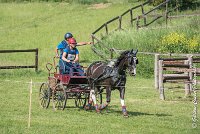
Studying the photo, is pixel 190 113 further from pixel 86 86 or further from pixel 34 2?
pixel 34 2

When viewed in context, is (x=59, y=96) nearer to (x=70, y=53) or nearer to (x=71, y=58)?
(x=71, y=58)

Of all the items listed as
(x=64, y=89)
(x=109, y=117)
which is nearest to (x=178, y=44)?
(x=64, y=89)

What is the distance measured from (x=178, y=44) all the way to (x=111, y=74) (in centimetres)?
1741

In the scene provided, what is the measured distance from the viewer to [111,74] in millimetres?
19406

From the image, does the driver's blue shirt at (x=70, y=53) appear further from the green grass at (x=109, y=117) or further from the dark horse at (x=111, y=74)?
the green grass at (x=109, y=117)

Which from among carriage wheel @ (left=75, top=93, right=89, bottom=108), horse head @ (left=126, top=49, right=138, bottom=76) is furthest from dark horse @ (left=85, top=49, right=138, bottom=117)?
carriage wheel @ (left=75, top=93, right=89, bottom=108)

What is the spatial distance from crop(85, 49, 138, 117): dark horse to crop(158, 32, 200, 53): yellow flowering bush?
16.3 metres

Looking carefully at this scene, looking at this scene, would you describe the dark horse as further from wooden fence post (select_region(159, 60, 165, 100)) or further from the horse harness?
wooden fence post (select_region(159, 60, 165, 100))

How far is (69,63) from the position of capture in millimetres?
20781

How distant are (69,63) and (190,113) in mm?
4018

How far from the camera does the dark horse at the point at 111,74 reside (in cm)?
1894

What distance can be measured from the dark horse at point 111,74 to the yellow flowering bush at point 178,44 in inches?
644

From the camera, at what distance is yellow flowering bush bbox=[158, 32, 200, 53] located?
118 ft

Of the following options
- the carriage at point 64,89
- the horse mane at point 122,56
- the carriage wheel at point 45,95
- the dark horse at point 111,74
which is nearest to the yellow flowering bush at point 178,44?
the carriage wheel at point 45,95
